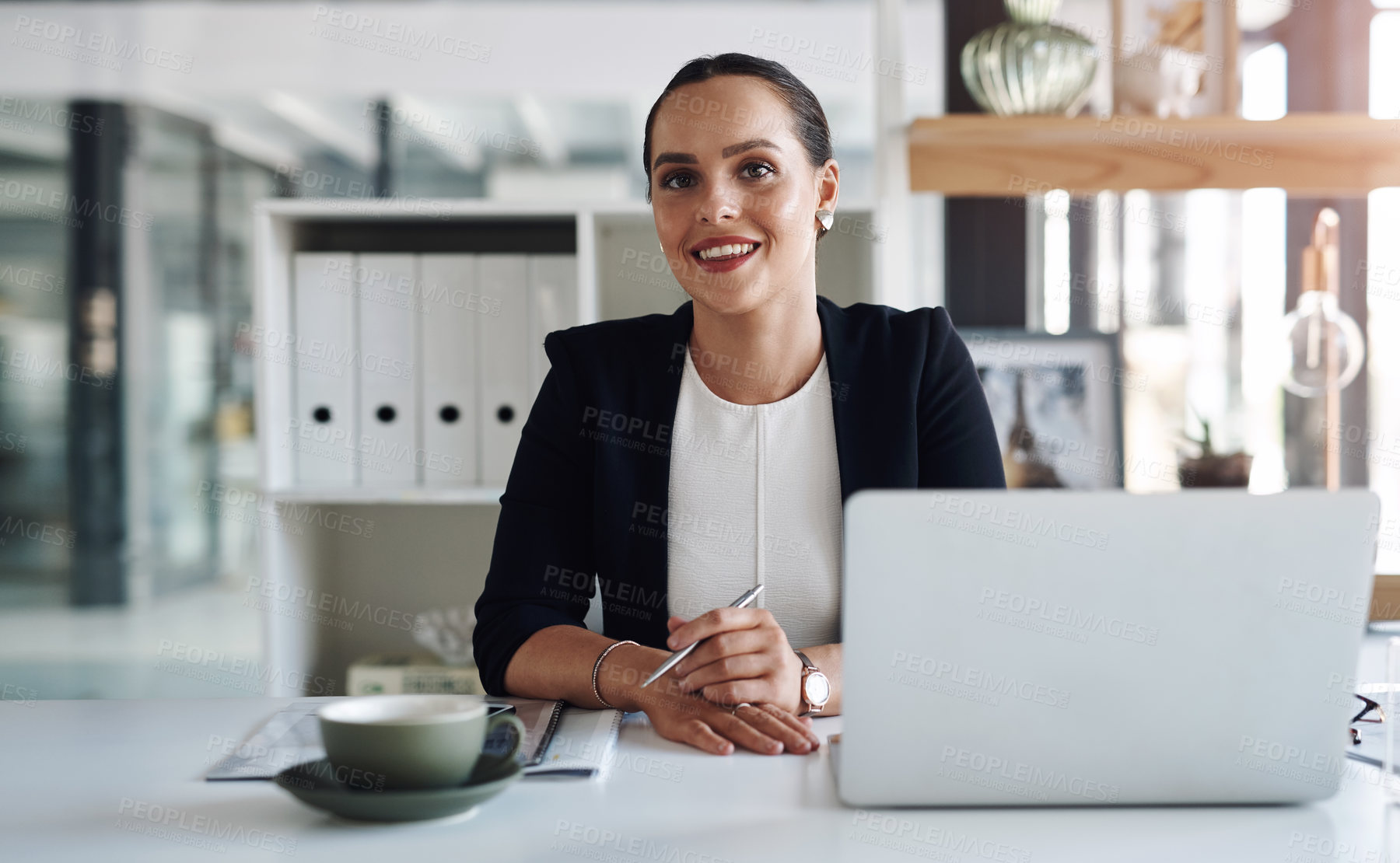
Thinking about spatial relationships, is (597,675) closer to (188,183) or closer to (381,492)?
(381,492)

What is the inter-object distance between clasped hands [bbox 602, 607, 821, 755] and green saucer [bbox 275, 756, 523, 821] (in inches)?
10.0

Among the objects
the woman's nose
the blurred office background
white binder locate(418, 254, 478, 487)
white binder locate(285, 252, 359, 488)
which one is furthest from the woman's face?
the blurred office background

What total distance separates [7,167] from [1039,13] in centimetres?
359

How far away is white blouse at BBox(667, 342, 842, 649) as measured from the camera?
132 centimetres

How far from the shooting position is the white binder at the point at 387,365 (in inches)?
79.2

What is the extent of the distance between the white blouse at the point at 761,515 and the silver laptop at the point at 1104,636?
58cm

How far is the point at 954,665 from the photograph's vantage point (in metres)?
0.71

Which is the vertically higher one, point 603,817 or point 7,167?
point 7,167

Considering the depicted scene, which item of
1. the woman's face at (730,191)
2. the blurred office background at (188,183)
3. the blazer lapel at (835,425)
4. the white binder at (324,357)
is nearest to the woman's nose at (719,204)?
the woman's face at (730,191)

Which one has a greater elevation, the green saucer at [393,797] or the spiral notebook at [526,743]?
the green saucer at [393,797]

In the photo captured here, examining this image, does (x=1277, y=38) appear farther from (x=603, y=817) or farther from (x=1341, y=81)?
(x=603, y=817)

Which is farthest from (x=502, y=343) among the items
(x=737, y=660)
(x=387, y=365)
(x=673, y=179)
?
(x=737, y=660)

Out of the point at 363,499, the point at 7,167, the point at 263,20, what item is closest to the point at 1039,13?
the point at 363,499

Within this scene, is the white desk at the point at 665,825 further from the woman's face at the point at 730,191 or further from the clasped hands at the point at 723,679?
the woman's face at the point at 730,191
